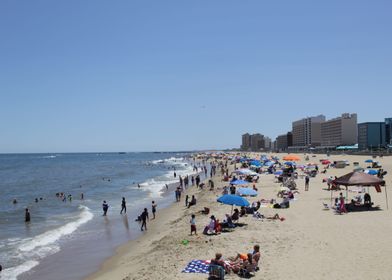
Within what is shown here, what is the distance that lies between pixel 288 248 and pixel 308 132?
536 feet

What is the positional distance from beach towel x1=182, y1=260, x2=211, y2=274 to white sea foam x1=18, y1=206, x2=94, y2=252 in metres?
8.97

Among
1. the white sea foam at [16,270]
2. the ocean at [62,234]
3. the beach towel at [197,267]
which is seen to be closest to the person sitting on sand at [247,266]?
the beach towel at [197,267]

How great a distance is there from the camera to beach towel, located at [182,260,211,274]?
10.5 m

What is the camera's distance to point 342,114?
151 metres

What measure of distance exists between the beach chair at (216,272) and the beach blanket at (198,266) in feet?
2.07

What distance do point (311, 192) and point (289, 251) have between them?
14.7 meters

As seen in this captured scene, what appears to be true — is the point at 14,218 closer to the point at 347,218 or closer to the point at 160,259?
the point at 160,259

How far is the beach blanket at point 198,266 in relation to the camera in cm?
1043

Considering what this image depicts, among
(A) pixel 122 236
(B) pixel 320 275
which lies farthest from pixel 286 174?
(B) pixel 320 275

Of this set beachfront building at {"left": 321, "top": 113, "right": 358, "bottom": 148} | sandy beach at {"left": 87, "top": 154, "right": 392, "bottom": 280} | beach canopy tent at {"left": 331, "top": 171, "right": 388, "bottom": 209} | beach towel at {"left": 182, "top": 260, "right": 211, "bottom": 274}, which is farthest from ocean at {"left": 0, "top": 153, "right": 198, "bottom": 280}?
beachfront building at {"left": 321, "top": 113, "right": 358, "bottom": 148}

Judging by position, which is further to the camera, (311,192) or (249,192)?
(311,192)

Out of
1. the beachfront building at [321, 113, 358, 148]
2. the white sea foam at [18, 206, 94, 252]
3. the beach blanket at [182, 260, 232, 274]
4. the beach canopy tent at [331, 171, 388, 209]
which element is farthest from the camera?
the beachfront building at [321, 113, 358, 148]

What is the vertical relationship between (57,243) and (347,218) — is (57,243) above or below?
below

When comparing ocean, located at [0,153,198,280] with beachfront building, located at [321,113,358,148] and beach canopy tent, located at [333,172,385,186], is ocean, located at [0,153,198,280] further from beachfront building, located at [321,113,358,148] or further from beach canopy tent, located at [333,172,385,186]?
beachfront building, located at [321,113,358,148]
